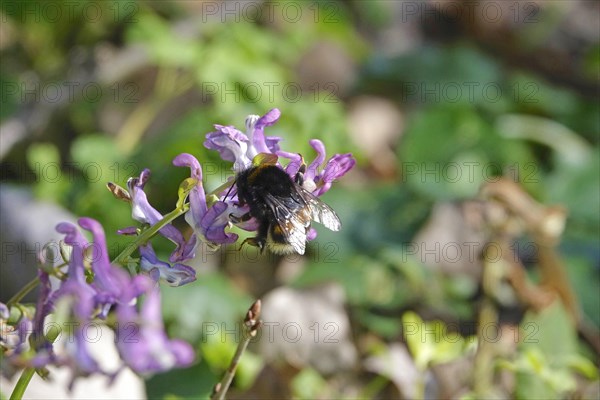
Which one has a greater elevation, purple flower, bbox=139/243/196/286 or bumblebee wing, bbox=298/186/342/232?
purple flower, bbox=139/243/196/286

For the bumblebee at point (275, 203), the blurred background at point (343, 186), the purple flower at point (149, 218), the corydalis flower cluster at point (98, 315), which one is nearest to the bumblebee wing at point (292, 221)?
the bumblebee at point (275, 203)

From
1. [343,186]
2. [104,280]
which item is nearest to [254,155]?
[104,280]

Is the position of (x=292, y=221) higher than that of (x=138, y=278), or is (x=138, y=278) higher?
(x=138, y=278)

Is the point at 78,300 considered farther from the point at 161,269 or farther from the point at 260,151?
the point at 260,151

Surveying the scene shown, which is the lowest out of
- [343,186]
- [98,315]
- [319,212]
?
[343,186]

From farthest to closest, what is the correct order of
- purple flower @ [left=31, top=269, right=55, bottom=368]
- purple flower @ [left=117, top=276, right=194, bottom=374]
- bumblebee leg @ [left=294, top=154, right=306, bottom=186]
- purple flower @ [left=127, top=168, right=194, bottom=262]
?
bumblebee leg @ [left=294, top=154, right=306, bottom=186] < purple flower @ [left=127, top=168, right=194, bottom=262] < purple flower @ [left=31, top=269, right=55, bottom=368] < purple flower @ [left=117, top=276, right=194, bottom=374]

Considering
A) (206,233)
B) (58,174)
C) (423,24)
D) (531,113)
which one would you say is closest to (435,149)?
(531,113)

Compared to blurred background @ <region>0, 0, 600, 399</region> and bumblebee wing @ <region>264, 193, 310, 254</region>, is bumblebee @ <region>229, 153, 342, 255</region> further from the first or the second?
blurred background @ <region>0, 0, 600, 399</region>

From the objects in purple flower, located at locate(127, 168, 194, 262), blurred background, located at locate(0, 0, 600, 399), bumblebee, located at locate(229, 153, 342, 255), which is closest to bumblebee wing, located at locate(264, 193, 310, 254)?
bumblebee, located at locate(229, 153, 342, 255)

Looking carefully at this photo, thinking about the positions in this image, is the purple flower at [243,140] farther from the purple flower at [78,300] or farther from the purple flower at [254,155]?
the purple flower at [78,300]
